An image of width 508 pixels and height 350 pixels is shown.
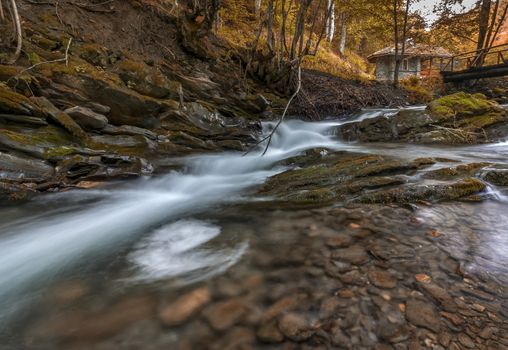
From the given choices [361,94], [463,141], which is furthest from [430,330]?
[361,94]

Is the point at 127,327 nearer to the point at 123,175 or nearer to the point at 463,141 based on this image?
the point at 123,175

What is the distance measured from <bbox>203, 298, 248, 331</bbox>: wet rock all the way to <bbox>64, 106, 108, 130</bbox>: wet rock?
5147 mm

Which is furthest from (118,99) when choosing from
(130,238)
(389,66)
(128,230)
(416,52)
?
(389,66)

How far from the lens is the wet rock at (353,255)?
1996 mm

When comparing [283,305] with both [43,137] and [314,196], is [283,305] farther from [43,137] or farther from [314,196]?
[43,137]

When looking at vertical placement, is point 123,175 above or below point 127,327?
above

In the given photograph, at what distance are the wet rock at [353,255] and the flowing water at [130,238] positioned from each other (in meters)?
0.70

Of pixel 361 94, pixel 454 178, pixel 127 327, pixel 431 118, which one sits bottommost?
pixel 127 327

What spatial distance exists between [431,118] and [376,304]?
28.3 feet

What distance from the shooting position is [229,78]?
33.1 ft

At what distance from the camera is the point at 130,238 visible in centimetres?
302

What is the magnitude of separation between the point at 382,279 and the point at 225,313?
3.32ft

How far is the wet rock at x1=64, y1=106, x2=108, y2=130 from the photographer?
533 centimetres

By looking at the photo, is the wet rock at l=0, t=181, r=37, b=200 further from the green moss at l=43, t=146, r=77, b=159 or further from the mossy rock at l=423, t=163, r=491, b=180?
the mossy rock at l=423, t=163, r=491, b=180
